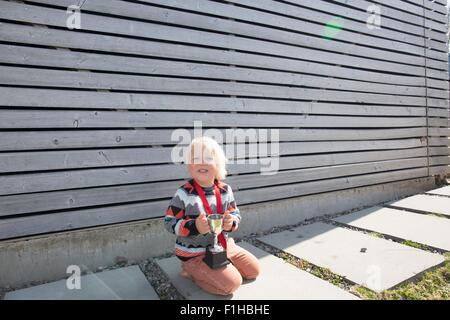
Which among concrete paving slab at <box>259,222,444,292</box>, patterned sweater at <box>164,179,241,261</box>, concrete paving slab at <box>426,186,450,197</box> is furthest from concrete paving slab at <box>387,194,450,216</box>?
patterned sweater at <box>164,179,241,261</box>

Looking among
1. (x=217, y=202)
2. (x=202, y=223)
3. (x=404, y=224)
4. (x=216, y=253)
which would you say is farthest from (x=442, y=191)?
(x=202, y=223)

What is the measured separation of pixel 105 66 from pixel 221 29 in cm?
152

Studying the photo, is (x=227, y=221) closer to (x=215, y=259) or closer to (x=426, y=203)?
(x=215, y=259)

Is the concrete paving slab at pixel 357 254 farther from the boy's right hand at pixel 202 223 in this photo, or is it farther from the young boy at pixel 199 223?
the boy's right hand at pixel 202 223

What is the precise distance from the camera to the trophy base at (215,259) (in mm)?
2631

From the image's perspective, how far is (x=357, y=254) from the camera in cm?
344

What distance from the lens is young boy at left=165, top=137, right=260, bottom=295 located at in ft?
8.66

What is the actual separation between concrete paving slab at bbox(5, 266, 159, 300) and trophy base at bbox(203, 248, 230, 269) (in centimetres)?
52

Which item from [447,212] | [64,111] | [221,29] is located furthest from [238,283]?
[447,212]

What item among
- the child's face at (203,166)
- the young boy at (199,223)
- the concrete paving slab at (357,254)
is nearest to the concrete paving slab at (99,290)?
the young boy at (199,223)

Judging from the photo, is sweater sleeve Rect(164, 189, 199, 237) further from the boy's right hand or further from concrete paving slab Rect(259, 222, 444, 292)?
concrete paving slab Rect(259, 222, 444, 292)

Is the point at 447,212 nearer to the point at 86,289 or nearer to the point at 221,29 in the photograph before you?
the point at 221,29

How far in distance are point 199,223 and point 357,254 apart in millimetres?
1887

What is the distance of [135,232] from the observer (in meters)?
3.55
